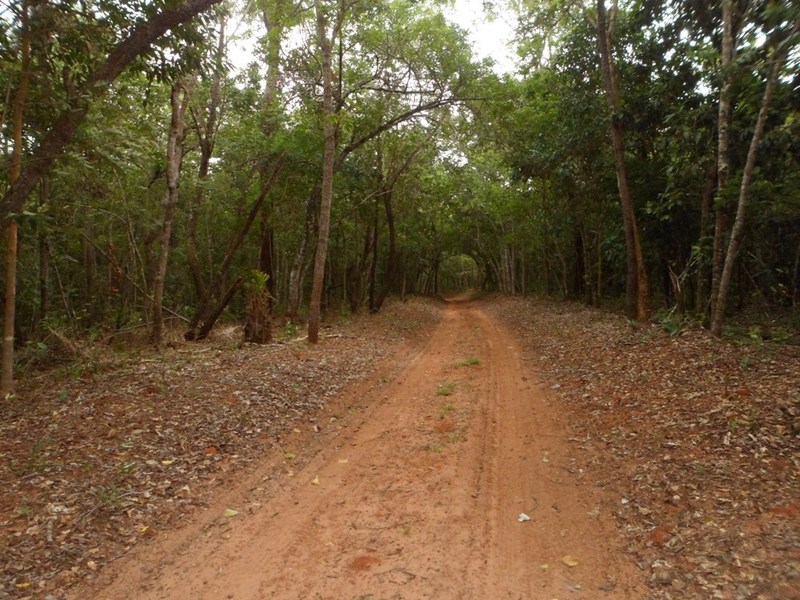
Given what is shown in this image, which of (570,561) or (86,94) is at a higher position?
(86,94)

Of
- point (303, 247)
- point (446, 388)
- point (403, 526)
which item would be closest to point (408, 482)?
point (403, 526)

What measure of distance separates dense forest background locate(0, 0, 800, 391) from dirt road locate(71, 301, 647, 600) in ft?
13.5

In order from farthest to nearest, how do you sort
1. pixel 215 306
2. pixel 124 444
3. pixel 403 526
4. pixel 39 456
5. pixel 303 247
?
1. pixel 303 247
2. pixel 215 306
3. pixel 124 444
4. pixel 39 456
5. pixel 403 526

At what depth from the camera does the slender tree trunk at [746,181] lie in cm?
658

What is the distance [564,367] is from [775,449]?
5.14 m

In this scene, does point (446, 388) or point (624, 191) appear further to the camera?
point (624, 191)

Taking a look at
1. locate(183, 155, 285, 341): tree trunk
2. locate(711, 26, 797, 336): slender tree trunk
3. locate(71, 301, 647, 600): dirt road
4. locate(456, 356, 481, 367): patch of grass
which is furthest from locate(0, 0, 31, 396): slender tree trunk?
locate(711, 26, 797, 336): slender tree trunk

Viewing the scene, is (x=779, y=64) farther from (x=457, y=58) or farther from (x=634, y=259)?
(x=457, y=58)

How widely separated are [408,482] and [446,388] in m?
3.79

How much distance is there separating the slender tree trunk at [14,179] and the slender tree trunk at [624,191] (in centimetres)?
1151

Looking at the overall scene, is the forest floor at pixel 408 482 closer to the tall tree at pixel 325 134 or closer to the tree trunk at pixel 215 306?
the tall tree at pixel 325 134

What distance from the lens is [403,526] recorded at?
174 inches

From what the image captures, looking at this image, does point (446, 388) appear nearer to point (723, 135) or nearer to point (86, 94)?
point (723, 135)

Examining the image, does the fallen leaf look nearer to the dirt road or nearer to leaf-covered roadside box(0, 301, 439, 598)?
the dirt road
